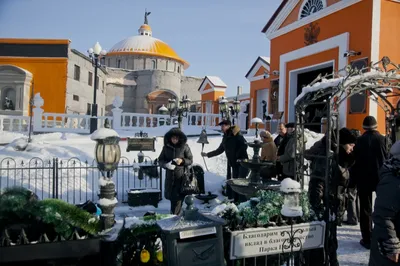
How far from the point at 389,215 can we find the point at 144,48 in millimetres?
43946

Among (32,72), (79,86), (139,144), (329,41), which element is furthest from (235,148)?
(79,86)

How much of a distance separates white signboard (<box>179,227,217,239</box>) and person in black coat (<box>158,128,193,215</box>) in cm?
260

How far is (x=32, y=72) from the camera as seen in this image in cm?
2544

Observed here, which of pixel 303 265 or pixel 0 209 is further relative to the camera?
pixel 303 265

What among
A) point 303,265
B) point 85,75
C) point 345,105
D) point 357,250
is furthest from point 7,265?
point 85,75

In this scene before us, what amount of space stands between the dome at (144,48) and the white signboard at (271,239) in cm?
4163

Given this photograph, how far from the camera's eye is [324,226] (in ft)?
13.7

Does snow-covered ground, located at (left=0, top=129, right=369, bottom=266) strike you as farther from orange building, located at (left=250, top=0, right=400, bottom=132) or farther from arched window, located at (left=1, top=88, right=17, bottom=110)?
arched window, located at (left=1, top=88, right=17, bottom=110)

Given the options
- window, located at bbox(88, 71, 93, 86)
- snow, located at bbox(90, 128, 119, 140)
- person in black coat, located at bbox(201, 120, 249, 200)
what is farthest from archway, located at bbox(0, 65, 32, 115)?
snow, located at bbox(90, 128, 119, 140)

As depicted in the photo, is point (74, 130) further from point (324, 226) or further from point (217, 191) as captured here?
point (324, 226)

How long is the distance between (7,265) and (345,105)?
1164 centimetres

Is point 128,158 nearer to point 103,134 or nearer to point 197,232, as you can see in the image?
point 103,134

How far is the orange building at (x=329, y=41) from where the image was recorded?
11.5m

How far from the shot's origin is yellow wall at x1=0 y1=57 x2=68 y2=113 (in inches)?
998
